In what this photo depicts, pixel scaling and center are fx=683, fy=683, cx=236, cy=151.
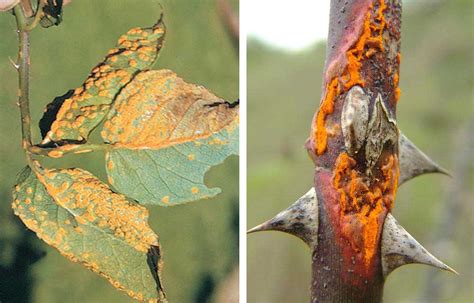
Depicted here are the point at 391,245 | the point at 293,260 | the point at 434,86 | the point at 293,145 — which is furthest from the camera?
the point at 434,86

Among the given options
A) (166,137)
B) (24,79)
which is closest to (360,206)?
(166,137)

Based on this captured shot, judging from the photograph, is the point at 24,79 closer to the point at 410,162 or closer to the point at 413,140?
the point at 410,162

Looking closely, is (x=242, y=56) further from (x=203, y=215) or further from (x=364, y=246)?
(x=364, y=246)

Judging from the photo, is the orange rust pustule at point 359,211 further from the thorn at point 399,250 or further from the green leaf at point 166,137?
the green leaf at point 166,137

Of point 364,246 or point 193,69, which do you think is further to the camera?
point 193,69

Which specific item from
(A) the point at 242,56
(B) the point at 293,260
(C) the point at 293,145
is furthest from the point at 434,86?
(A) the point at 242,56

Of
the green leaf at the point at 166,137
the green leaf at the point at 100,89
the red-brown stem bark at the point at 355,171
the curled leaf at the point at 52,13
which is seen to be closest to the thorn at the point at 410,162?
the red-brown stem bark at the point at 355,171

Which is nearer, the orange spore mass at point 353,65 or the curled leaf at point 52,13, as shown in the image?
the orange spore mass at point 353,65
